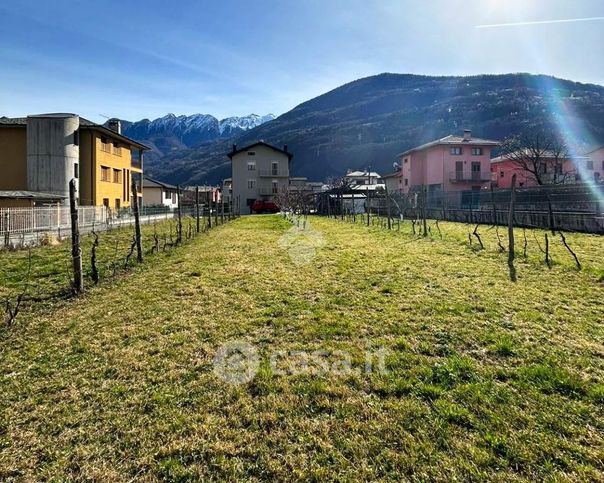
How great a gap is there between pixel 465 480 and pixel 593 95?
137 m

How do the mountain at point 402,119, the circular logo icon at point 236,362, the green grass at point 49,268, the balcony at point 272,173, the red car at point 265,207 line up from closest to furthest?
the circular logo icon at point 236,362
the green grass at point 49,268
the red car at point 265,207
the balcony at point 272,173
the mountain at point 402,119

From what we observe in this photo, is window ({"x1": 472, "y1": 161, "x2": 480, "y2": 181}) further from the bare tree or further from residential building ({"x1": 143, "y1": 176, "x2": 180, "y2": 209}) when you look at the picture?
residential building ({"x1": 143, "y1": 176, "x2": 180, "y2": 209})

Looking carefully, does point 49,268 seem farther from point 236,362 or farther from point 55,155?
point 55,155

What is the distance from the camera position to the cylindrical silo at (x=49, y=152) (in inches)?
1053

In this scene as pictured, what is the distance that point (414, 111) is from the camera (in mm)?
129125

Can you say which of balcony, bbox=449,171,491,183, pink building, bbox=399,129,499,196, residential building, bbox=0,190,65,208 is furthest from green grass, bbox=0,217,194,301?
balcony, bbox=449,171,491,183

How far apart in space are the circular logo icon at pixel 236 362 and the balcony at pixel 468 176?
44.1 meters

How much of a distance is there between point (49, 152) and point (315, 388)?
103ft

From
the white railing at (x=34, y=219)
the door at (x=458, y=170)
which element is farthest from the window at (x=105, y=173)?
the door at (x=458, y=170)

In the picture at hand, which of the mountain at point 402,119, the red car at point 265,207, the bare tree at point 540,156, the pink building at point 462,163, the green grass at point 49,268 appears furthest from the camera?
the mountain at point 402,119

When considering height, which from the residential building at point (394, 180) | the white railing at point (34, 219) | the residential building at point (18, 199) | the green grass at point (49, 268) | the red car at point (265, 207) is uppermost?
the residential building at point (394, 180)

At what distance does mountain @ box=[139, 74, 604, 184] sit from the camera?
92938mm

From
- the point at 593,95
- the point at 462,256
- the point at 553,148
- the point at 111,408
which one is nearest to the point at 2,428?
the point at 111,408

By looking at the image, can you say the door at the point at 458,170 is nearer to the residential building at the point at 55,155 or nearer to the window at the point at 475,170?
the window at the point at 475,170
